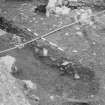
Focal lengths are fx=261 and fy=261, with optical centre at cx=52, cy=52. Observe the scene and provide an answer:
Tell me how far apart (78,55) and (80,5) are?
113 centimetres

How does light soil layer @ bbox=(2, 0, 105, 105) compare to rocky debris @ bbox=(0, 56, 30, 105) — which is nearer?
rocky debris @ bbox=(0, 56, 30, 105)

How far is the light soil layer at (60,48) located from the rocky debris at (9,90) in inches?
8.7

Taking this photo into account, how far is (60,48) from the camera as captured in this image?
3.04 metres

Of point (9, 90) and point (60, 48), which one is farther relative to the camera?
point (60, 48)

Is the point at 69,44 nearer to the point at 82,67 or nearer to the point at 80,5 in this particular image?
the point at 82,67

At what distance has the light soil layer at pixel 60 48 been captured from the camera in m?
2.64

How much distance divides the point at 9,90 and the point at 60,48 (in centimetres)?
92

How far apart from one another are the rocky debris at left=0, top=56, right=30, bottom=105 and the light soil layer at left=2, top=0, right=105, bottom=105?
221mm

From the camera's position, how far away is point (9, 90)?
2.35 m

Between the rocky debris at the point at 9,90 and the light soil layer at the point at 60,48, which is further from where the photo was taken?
the light soil layer at the point at 60,48

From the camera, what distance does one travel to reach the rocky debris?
227 cm

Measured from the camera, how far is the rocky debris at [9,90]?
2270 mm

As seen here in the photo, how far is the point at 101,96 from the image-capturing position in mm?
2490

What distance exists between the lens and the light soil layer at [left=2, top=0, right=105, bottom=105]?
2645 millimetres
